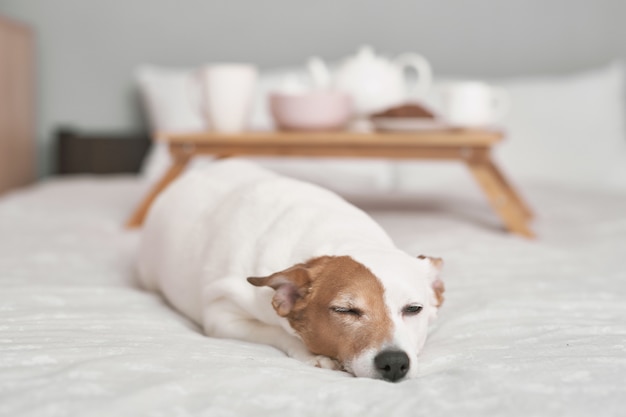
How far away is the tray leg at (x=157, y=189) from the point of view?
2.41 m

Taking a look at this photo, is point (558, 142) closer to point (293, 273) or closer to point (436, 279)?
point (436, 279)

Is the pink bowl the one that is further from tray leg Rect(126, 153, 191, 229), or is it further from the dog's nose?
the dog's nose

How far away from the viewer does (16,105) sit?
361cm

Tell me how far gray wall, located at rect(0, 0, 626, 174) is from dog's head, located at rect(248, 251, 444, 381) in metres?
2.65

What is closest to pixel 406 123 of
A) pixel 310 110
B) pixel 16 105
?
pixel 310 110

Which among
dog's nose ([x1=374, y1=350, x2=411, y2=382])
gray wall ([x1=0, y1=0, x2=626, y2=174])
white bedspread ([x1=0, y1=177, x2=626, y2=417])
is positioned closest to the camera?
white bedspread ([x1=0, y1=177, x2=626, y2=417])

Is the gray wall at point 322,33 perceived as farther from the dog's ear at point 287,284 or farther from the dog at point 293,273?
the dog's ear at point 287,284

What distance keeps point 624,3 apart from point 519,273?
2376 millimetres

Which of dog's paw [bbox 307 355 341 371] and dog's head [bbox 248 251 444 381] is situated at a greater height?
dog's head [bbox 248 251 444 381]

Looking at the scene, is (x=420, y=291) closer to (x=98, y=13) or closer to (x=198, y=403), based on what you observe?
(x=198, y=403)

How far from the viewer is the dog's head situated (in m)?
1.10

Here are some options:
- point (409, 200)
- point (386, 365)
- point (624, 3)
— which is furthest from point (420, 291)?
point (624, 3)

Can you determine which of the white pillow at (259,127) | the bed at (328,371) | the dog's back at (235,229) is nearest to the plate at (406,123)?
the bed at (328,371)

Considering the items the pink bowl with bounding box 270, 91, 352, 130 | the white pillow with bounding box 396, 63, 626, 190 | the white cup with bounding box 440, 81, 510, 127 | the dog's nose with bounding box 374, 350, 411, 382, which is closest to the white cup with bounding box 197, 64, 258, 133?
the pink bowl with bounding box 270, 91, 352, 130
